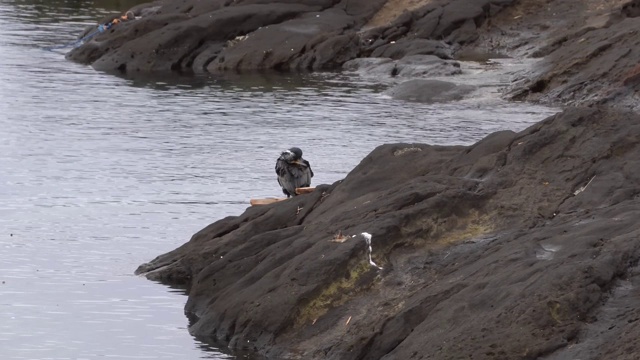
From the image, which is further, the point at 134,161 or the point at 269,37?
the point at 269,37

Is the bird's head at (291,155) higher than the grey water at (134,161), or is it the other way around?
the bird's head at (291,155)

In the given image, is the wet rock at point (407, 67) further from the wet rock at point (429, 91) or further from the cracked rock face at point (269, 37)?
the wet rock at point (429, 91)

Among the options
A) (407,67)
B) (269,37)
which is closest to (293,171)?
(407,67)

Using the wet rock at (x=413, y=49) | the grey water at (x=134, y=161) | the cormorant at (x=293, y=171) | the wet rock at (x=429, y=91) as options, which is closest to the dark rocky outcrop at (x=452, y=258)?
the grey water at (x=134, y=161)

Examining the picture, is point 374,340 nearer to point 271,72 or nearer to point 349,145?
point 349,145

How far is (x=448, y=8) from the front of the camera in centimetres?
5081

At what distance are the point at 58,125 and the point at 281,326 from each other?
2399cm

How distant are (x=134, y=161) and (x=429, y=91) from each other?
433 inches

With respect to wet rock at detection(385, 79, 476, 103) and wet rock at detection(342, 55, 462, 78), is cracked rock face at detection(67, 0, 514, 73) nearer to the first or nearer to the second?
wet rock at detection(342, 55, 462, 78)

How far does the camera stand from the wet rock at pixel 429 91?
41.5m

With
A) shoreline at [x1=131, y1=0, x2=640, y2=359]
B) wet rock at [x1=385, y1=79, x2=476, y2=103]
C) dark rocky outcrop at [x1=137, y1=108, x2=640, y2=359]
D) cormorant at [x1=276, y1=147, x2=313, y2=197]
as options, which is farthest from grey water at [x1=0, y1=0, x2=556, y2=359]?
cormorant at [x1=276, y1=147, x2=313, y2=197]

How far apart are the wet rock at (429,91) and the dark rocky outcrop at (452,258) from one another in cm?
2037

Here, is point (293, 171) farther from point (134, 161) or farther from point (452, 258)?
point (134, 161)

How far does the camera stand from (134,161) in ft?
113
